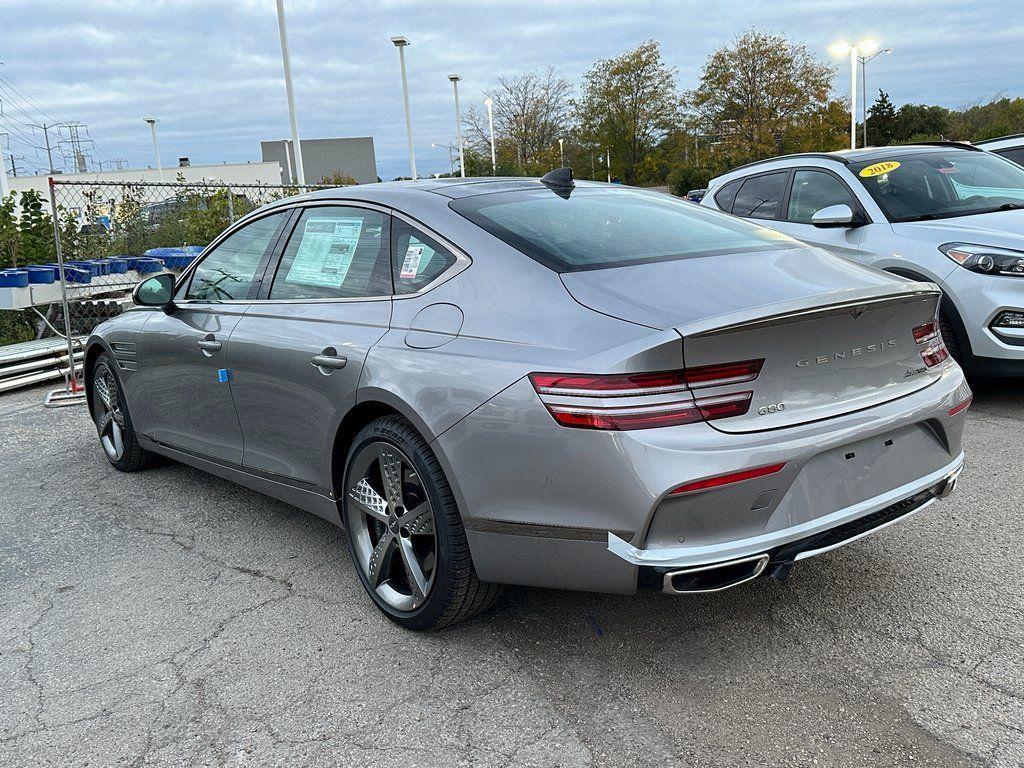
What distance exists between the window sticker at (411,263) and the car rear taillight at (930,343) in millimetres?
1711

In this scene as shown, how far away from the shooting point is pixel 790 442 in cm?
243

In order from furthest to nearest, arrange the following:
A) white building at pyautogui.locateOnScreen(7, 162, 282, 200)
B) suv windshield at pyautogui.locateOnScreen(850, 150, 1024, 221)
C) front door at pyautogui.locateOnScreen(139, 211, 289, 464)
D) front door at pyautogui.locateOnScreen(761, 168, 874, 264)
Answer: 1. white building at pyautogui.locateOnScreen(7, 162, 282, 200)
2. front door at pyautogui.locateOnScreen(761, 168, 874, 264)
3. suv windshield at pyautogui.locateOnScreen(850, 150, 1024, 221)
4. front door at pyautogui.locateOnScreen(139, 211, 289, 464)

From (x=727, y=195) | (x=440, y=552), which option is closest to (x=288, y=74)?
(x=727, y=195)

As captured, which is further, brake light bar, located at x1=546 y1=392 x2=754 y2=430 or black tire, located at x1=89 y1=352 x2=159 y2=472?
black tire, located at x1=89 y1=352 x2=159 y2=472

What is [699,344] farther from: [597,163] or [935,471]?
[597,163]

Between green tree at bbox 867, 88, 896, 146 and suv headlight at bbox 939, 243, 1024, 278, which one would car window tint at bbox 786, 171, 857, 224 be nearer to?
suv headlight at bbox 939, 243, 1024, 278

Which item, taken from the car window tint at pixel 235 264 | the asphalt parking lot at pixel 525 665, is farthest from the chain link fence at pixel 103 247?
the asphalt parking lot at pixel 525 665

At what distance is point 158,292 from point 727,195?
16.7 feet

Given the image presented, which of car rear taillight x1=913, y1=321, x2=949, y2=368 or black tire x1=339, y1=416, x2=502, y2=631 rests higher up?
car rear taillight x1=913, y1=321, x2=949, y2=368

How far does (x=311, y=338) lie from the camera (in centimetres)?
342

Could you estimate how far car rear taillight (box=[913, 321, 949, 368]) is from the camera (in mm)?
2895

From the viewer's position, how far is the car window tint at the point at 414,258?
310 cm

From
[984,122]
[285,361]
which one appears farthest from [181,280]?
[984,122]

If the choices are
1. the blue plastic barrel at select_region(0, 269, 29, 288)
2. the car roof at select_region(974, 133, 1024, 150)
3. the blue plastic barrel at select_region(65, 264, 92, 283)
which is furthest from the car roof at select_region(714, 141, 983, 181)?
the blue plastic barrel at select_region(0, 269, 29, 288)
